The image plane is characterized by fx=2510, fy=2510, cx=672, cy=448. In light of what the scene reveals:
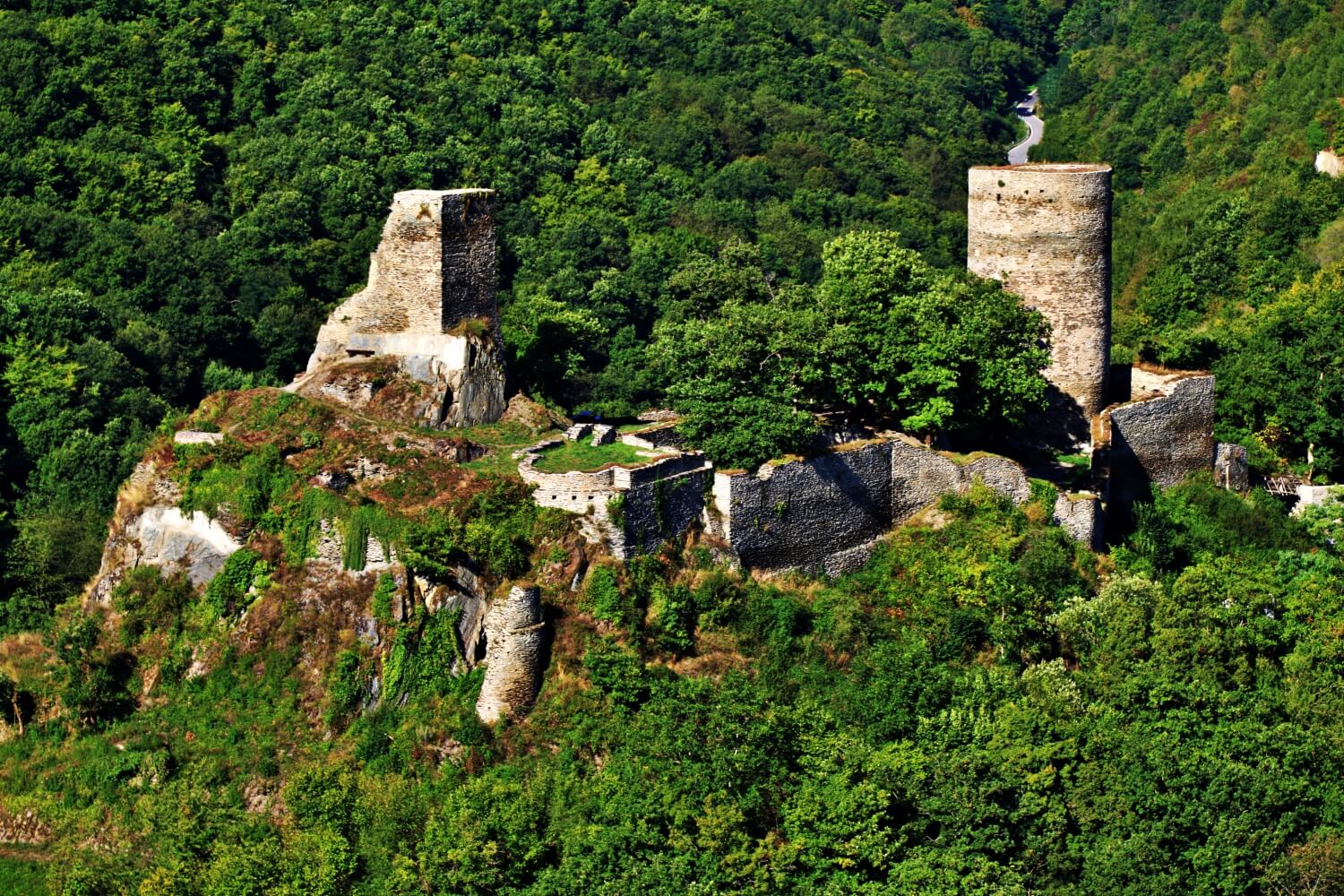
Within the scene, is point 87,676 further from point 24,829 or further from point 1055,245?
point 1055,245

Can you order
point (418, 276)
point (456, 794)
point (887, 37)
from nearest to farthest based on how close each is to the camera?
point (456, 794) → point (418, 276) → point (887, 37)

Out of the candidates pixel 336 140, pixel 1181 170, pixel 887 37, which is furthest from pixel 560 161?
pixel 887 37

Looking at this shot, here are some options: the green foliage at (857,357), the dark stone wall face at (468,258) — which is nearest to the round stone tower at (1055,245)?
the green foliage at (857,357)

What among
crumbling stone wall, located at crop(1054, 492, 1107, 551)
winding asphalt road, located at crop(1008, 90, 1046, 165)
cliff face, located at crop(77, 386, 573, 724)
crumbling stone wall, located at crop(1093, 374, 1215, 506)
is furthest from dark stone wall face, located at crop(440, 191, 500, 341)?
winding asphalt road, located at crop(1008, 90, 1046, 165)

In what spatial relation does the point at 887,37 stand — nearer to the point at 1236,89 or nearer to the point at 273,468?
the point at 1236,89

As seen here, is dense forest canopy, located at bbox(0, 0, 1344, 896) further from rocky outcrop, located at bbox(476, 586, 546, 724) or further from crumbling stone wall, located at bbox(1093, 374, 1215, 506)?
crumbling stone wall, located at bbox(1093, 374, 1215, 506)

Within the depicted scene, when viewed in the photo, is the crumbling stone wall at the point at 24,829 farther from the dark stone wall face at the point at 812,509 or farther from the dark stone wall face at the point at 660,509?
the dark stone wall face at the point at 812,509

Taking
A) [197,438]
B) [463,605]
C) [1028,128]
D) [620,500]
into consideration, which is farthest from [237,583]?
[1028,128]
